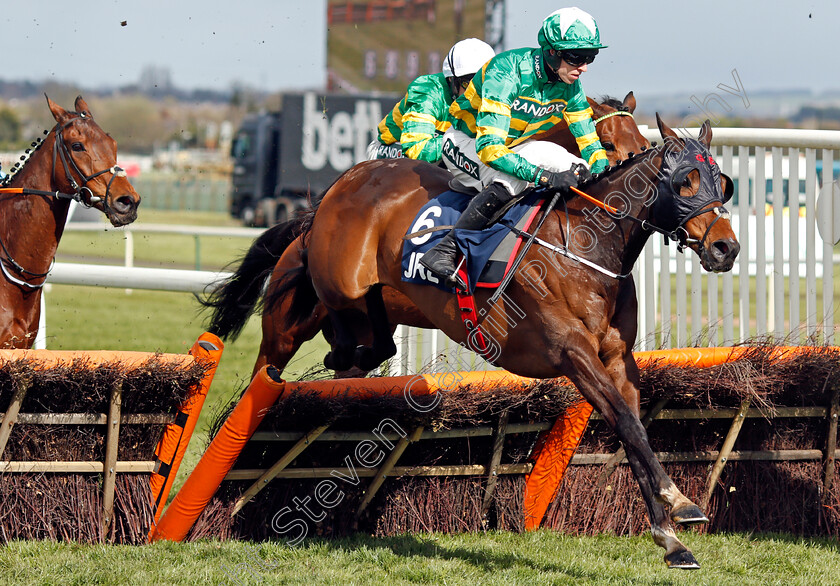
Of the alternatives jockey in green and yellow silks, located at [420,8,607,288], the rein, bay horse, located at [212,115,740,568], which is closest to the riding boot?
jockey in green and yellow silks, located at [420,8,607,288]

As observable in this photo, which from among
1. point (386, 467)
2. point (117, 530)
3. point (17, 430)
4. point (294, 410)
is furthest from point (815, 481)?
point (17, 430)

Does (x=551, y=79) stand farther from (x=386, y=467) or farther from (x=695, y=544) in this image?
(x=695, y=544)

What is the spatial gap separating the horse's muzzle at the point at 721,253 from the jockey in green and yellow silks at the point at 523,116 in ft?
2.04

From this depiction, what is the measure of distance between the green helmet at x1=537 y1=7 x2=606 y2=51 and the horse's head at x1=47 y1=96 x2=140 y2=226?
222 centimetres

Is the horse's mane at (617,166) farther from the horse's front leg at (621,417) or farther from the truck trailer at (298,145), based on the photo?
the truck trailer at (298,145)

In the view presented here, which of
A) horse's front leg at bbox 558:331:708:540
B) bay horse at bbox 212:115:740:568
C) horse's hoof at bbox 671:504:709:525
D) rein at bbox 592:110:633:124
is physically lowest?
horse's hoof at bbox 671:504:709:525

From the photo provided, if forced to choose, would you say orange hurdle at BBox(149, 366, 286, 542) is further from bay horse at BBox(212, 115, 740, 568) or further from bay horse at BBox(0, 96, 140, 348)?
bay horse at BBox(0, 96, 140, 348)

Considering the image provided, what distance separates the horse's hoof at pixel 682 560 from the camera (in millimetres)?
3127

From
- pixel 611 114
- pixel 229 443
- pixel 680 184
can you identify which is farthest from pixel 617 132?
pixel 229 443

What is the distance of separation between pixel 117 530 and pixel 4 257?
1501mm

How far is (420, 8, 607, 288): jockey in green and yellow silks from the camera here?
371 cm

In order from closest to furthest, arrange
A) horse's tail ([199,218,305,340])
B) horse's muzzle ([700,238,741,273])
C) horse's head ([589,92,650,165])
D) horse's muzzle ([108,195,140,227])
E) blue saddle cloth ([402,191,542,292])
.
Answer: horse's muzzle ([700,238,741,273]), blue saddle cloth ([402,191,542,292]), horse's muzzle ([108,195,140,227]), horse's head ([589,92,650,165]), horse's tail ([199,218,305,340])

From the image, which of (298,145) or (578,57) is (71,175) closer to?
(578,57)

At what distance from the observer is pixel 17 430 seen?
366 cm
